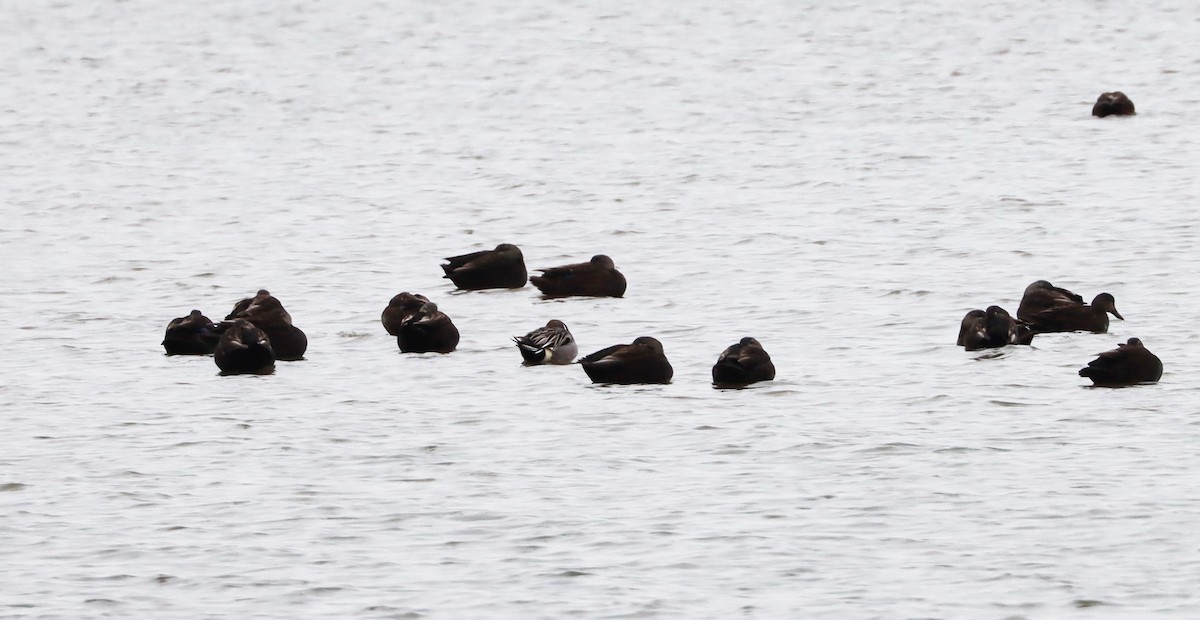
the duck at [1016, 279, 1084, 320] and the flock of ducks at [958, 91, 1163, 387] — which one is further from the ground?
the duck at [1016, 279, 1084, 320]

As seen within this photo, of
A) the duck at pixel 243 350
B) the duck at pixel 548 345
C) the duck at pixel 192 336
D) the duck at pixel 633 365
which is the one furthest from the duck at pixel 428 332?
the duck at pixel 633 365

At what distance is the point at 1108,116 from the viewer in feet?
112

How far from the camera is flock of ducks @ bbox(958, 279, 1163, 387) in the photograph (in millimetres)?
15461

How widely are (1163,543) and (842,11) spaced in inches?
1631

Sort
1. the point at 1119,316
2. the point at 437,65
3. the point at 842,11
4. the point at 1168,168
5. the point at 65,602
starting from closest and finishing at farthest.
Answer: the point at 65,602 < the point at 1119,316 < the point at 1168,168 < the point at 437,65 < the point at 842,11

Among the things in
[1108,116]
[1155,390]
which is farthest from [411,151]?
[1155,390]

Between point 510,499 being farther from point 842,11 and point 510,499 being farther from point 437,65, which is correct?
point 842,11

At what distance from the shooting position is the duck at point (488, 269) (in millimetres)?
21234

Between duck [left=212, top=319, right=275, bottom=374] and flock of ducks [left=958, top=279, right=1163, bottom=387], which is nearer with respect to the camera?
flock of ducks [left=958, top=279, right=1163, bottom=387]

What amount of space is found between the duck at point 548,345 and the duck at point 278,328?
1941 mm

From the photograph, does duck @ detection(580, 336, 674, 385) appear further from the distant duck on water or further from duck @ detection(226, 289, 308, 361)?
duck @ detection(226, 289, 308, 361)

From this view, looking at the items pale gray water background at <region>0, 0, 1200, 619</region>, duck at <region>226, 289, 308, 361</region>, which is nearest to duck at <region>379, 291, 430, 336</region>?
pale gray water background at <region>0, 0, 1200, 619</region>

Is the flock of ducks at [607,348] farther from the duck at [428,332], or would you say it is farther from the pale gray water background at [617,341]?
the pale gray water background at [617,341]

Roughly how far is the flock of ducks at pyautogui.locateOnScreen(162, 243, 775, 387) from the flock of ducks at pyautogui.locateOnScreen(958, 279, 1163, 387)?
2.06 m
